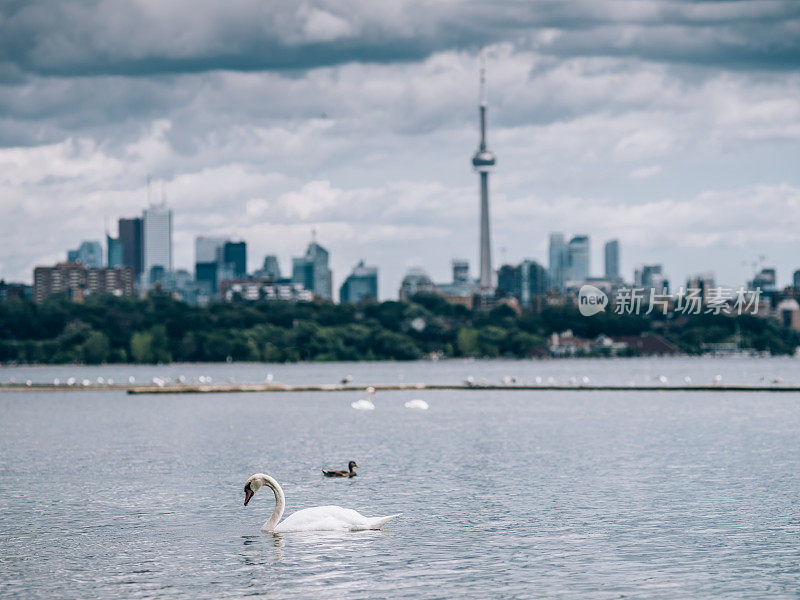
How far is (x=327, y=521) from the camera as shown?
38219 mm

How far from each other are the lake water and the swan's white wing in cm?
38

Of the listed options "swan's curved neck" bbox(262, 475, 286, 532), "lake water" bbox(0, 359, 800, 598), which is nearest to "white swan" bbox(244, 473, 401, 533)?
"swan's curved neck" bbox(262, 475, 286, 532)

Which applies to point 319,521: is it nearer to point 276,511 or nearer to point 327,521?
point 327,521

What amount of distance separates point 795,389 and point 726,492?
86741 millimetres

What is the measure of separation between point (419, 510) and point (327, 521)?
6.31 metres

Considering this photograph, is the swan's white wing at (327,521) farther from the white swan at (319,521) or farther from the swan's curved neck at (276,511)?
the swan's curved neck at (276,511)

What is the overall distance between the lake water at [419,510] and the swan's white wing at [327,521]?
15.2 inches

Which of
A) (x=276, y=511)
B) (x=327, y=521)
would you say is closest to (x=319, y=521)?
(x=327, y=521)

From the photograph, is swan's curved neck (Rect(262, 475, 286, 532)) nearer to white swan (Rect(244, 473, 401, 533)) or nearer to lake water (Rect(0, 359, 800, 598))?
white swan (Rect(244, 473, 401, 533))

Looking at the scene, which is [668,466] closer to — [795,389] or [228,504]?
[228,504]

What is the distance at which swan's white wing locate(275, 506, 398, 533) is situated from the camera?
38.1 meters

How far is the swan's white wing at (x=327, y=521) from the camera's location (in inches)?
1501

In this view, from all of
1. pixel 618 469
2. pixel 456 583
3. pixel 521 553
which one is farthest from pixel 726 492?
pixel 456 583

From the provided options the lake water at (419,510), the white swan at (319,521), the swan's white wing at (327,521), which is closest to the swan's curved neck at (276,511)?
the white swan at (319,521)
